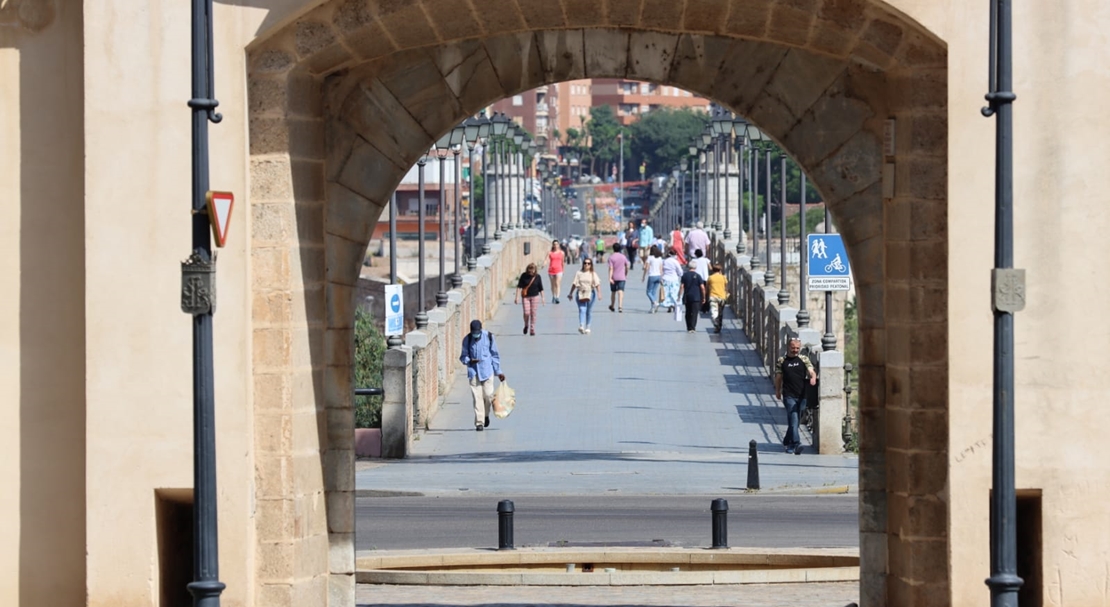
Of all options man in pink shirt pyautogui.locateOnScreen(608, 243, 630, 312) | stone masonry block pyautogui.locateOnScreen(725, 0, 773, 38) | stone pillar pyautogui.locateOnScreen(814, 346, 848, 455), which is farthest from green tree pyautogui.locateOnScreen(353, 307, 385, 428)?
stone masonry block pyautogui.locateOnScreen(725, 0, 773, 38)

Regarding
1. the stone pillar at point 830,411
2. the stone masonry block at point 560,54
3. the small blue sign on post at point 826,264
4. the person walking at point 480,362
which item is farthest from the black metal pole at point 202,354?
the small blue sign on post at point 826,264

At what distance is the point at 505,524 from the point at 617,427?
11622 mm

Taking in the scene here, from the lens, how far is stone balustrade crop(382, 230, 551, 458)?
26453 mm

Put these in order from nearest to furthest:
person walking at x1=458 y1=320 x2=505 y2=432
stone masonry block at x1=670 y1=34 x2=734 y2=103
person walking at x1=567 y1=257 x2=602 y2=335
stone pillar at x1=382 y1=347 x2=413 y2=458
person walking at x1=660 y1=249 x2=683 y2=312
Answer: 1. stone masonry block at x1=670 y1=34 x2=734 y2=103
2. stone pillar at x1=382 y1=347 x2=413 y2=458
3. person walking at x1=458 y1=320 x2=505 y2=432
4. person walking at x1=567 y1=257 x2=602 y2=335
5. person walking at x1=660 y1=249 x2=683 y2=312

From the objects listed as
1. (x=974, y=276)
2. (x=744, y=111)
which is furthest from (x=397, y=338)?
(x=974, y=276)

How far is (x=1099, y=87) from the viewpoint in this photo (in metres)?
11.3

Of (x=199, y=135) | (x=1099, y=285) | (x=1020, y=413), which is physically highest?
(x=199, y=135)

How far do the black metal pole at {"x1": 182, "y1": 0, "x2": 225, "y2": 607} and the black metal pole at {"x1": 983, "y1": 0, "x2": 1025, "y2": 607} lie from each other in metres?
4.10

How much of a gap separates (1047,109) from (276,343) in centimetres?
470

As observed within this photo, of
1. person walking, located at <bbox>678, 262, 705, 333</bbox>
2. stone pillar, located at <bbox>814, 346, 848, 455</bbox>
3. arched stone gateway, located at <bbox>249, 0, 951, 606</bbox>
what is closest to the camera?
arched stone gateway, located at <bbox>249, 0, 951, 606</bbox>

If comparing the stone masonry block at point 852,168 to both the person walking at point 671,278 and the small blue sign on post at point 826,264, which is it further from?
the person walking at point 671,278

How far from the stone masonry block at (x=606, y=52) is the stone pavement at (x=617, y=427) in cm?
989

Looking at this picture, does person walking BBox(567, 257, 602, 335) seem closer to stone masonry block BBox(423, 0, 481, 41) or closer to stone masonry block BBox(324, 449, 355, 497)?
stone masonry block BBox(324, 449, 355, 497)
